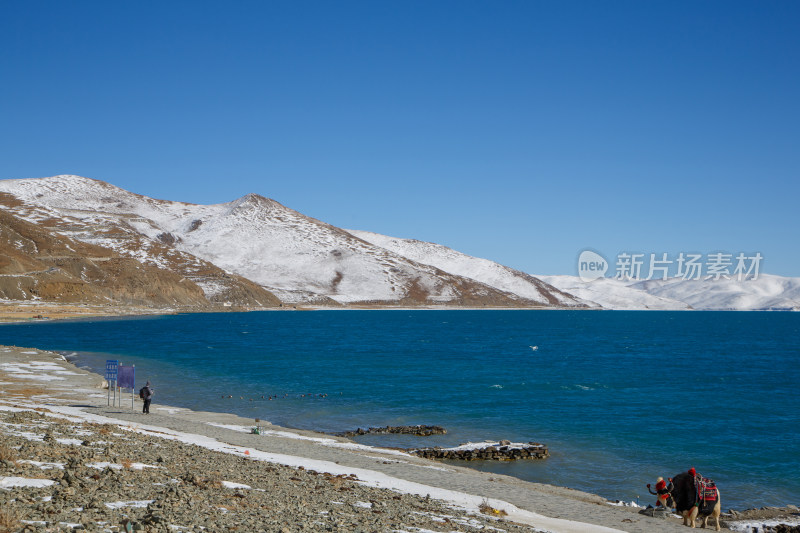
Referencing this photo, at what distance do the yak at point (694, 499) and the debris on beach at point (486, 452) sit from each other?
32.0ft

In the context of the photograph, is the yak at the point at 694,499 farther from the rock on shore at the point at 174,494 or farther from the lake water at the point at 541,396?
the rock on shore at the point at 174,494

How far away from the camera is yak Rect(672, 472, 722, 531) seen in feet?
62.4

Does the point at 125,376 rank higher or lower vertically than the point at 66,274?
lower

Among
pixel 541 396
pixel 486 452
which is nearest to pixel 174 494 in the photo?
pixel 486 452

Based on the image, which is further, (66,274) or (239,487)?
(66,274)

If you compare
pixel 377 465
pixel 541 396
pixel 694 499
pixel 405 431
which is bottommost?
pixel 405 431

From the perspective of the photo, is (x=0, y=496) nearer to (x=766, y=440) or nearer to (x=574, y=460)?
(x=574, y=460)

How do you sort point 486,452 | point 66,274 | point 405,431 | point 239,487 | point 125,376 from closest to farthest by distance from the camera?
point 239,487, point 486,452, point 125,376, point 405,431, point 66,274

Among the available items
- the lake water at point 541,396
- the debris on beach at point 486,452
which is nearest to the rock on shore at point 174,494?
the debris on beach at point 486,452

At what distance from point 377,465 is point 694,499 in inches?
406

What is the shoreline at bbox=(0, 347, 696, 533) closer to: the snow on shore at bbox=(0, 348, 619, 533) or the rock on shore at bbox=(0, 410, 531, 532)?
the snow on shore at bbox=(0, 348, 619, 533)

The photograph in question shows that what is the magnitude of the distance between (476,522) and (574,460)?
53.7 ft

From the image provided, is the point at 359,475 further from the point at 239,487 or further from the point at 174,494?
the point at 174,494

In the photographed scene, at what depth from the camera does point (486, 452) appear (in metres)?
28.6
